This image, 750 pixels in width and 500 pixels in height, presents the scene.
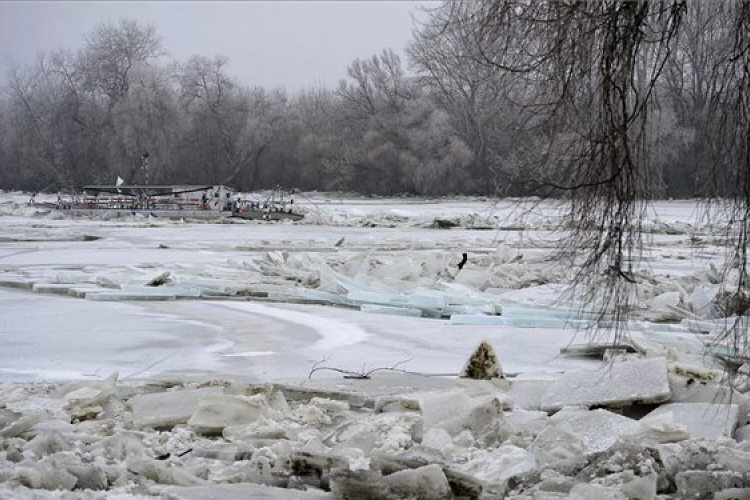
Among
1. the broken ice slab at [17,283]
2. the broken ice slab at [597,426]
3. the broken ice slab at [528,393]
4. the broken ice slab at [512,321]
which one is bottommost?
the broken ice slab at [17,283]

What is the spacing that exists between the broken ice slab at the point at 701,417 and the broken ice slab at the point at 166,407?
2.64 m

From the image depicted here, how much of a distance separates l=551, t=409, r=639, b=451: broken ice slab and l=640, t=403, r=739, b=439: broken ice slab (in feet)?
0.48

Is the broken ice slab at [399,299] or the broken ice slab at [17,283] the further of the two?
the broken ice slab at [17,283]

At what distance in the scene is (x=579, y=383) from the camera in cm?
619

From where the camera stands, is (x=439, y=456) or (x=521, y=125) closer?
(x=439, y=456)

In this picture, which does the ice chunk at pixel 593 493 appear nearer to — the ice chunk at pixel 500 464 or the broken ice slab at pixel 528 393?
the ice chunk at pixel 500 464

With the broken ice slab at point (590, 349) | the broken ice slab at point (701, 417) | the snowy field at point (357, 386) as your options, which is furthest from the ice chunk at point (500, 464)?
the broken ice slab at point (590, 349)

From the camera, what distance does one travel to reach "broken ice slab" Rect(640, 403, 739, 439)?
5328 millimetres

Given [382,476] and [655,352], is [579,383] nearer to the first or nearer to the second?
[655,352]

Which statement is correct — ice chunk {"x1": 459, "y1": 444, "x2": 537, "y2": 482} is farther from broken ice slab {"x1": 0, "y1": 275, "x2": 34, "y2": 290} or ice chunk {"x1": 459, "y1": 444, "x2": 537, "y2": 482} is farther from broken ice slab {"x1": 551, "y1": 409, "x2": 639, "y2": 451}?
broken ice slab {"x1": 0, "y1": 275, "x2": 34, "y2": 290}

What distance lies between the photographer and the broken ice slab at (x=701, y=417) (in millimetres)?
5328

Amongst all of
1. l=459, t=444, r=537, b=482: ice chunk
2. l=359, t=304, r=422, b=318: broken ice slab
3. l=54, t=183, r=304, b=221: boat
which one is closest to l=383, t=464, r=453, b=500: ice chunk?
l=459, t=444, r=537, b=482: ice chunk

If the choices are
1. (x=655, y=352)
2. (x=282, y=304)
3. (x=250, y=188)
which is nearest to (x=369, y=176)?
(x=250, y=188)

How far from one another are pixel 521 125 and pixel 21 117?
2957 inches
